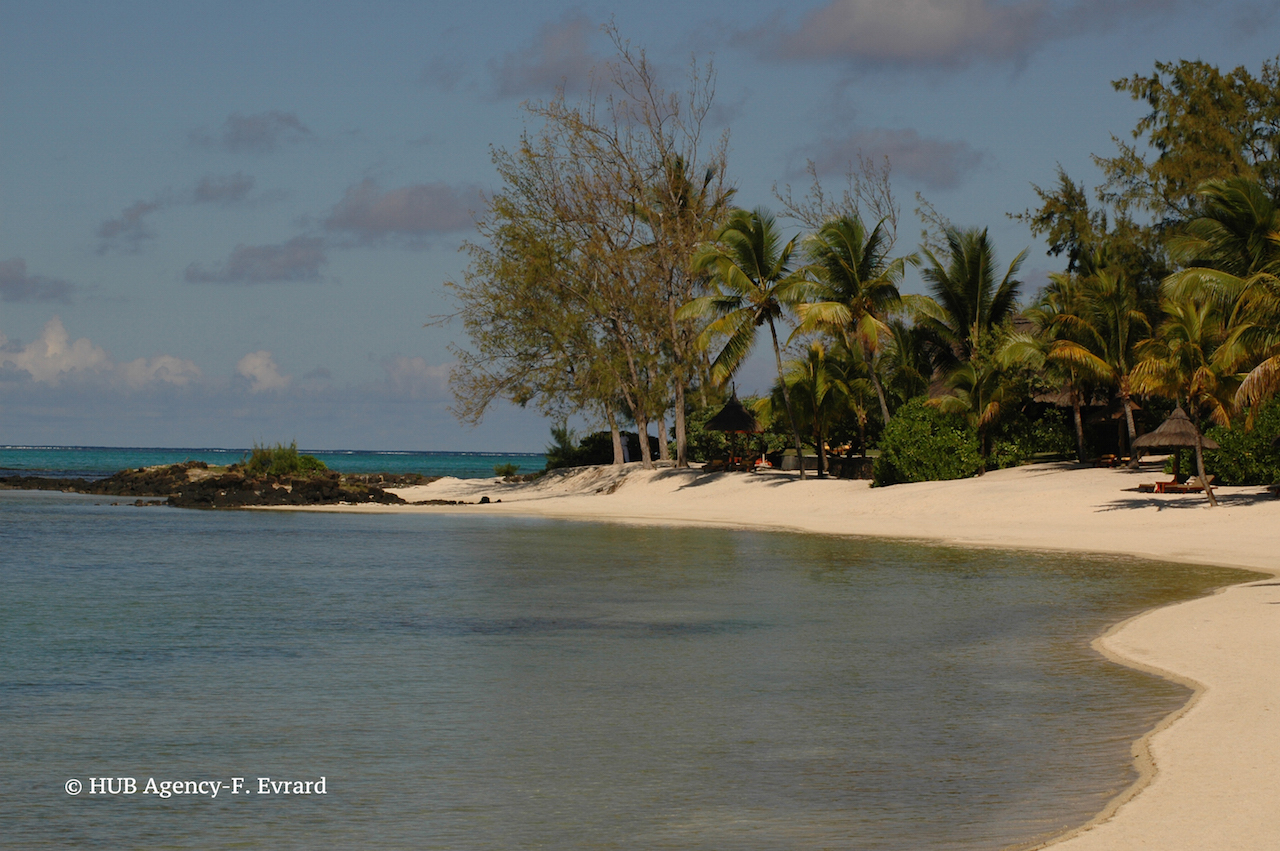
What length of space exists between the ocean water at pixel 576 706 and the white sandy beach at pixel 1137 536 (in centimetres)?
41

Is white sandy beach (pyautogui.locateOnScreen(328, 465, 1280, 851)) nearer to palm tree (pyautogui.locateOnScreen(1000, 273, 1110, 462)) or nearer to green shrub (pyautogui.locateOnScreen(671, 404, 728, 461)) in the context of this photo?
palm tree (pyautogui.locateOnScreen(1000, 273, 1110, 462))

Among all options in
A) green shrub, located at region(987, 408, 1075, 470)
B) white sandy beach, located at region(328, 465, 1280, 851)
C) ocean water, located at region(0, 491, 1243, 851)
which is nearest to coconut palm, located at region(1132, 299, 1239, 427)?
white sandy beach, located at region(328, 465, 1280, 851)

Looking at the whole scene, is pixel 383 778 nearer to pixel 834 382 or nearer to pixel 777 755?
pixel 777 755

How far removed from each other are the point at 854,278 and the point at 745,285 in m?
3.80

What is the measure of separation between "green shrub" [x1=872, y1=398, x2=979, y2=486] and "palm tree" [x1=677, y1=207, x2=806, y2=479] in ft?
12.9

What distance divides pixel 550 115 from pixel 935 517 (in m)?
23.4

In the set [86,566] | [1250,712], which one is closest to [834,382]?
[86,566]

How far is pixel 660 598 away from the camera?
1769 centimetres

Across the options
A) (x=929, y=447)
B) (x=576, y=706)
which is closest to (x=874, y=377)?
(x=929, y=447)

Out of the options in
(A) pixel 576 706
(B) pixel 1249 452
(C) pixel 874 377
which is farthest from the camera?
(C) pixel 874 377

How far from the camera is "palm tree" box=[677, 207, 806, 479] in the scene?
39219 millimetres

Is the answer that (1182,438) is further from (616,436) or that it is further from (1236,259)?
(616,436)

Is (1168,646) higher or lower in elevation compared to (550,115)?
lower

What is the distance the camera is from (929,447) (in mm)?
35938
